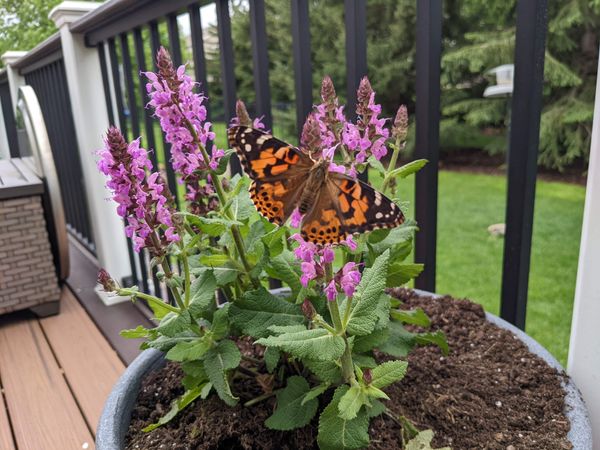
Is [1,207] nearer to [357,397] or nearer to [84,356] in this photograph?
[84,356]

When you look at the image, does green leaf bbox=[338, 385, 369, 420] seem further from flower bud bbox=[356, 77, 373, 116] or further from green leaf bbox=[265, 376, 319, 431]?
flower bud bbox=[356, 77, 373, 116]

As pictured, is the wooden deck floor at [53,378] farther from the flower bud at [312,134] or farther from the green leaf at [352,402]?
the flower bud at [312,134]

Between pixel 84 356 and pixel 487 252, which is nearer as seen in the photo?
pixel 84 356

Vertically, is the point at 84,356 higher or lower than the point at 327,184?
lower

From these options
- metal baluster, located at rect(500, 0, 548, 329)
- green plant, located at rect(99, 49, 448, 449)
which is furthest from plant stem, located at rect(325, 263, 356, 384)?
metal baluster, located at rect(500, 0, 548, 329)

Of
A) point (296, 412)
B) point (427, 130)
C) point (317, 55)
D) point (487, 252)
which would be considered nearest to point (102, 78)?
point (427, 130)

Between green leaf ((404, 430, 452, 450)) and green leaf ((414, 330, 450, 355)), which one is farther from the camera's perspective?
green leaf ((414, 330, 450, 355))
